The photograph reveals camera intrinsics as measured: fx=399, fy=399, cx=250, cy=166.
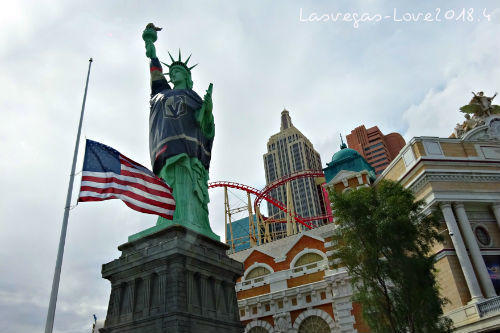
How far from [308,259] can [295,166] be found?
9650 centimetres

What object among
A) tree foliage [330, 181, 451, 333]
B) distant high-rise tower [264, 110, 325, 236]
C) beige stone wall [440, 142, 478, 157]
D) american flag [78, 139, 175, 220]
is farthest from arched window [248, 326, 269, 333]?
distant high-rise tower [264, 110, 325, 236]

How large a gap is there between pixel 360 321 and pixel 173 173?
1344 centimetres

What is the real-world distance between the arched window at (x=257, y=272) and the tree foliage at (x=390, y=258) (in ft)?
45.4

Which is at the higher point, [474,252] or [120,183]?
[120,183]

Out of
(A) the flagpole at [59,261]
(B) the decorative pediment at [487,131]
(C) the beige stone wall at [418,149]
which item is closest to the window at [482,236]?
Result: (C) the beige stone wall at [418,149]

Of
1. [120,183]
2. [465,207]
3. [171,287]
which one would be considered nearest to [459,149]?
[465,207]

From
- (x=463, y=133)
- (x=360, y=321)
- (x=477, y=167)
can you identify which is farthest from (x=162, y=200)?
(x=463, y=133)

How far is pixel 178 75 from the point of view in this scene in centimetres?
2753

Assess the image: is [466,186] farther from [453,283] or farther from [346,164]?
[346,164]

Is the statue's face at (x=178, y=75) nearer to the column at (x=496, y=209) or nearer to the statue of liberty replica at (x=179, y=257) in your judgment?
the statue of liberty replica at (x=179, y=257)

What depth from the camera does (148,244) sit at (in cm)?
2120

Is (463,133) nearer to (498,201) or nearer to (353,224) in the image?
(498,201)

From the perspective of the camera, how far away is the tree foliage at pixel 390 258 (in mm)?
13453

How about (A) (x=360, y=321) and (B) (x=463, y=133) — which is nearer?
(A) (x=360, y=321)
